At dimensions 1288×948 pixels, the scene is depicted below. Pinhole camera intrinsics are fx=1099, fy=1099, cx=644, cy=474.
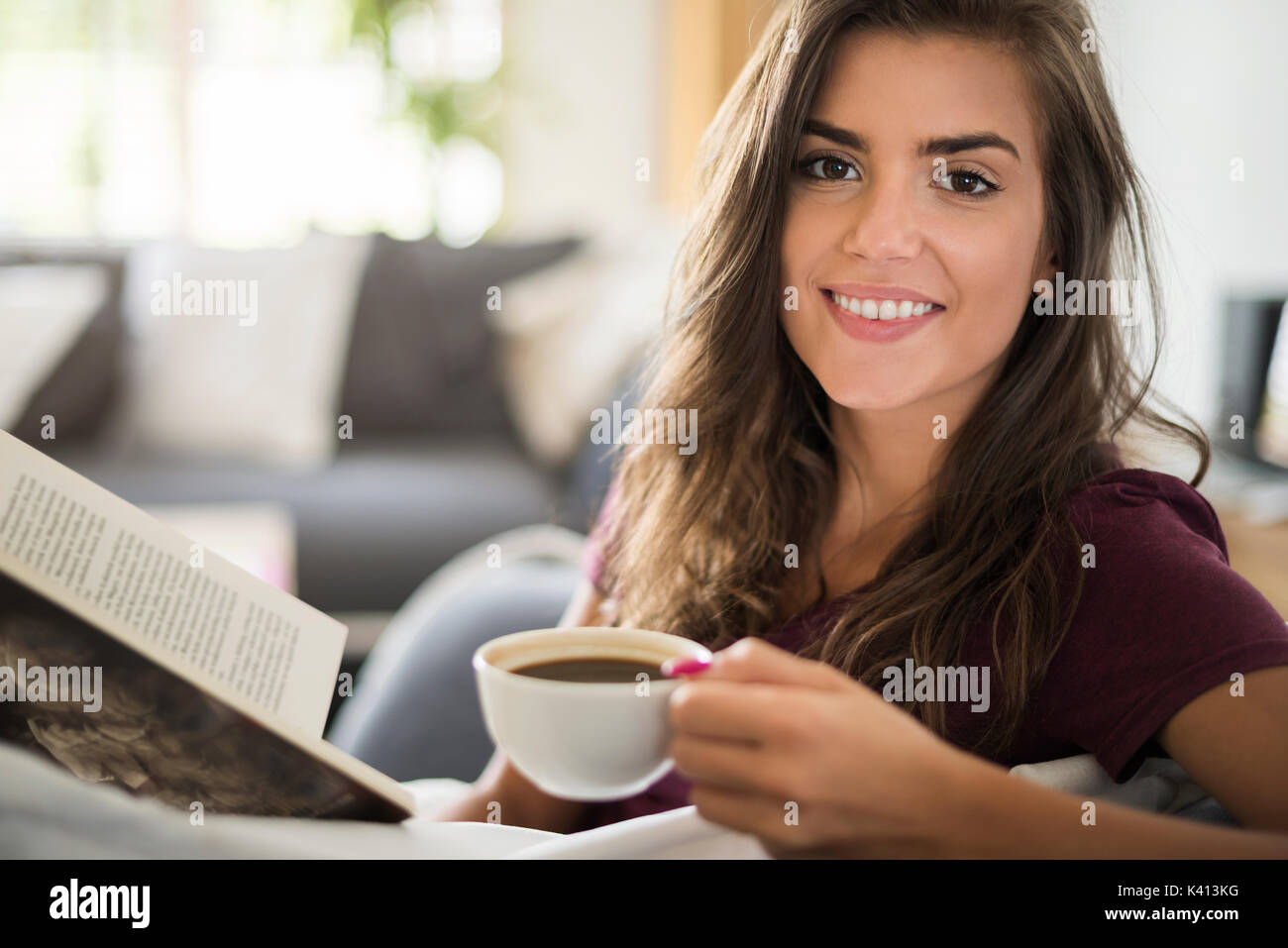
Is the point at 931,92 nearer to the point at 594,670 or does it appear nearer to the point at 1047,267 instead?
the point at 1047,267

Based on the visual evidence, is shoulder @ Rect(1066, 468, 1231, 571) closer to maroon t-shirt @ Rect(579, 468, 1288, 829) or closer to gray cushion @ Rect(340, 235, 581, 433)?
maroon t-shirt @ Rect(579, 468, 1288, 829)

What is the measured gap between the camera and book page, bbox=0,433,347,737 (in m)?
0.60

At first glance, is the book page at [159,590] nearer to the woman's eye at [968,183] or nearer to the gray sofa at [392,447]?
the woman's eye at [968,183]

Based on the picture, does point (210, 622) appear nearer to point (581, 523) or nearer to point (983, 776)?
point (983, 776)

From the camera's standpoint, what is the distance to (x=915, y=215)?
977 millimetres

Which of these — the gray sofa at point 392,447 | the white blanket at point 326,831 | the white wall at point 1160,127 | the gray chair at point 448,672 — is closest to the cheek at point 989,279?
the white blanket at point 326,831

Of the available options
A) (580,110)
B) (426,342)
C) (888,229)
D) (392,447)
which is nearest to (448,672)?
(888,229)

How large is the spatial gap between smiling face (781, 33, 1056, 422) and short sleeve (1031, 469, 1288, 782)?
8.1 inches

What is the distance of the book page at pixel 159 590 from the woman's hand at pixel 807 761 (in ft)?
0.86

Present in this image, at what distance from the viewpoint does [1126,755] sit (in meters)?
0.75

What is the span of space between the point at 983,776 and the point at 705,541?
624 millimetres

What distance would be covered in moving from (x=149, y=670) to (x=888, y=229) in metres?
0.69

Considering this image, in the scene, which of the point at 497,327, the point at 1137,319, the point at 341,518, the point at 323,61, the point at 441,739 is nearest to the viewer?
the point at 1137,319

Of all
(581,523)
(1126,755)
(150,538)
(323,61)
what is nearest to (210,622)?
(150,538)
